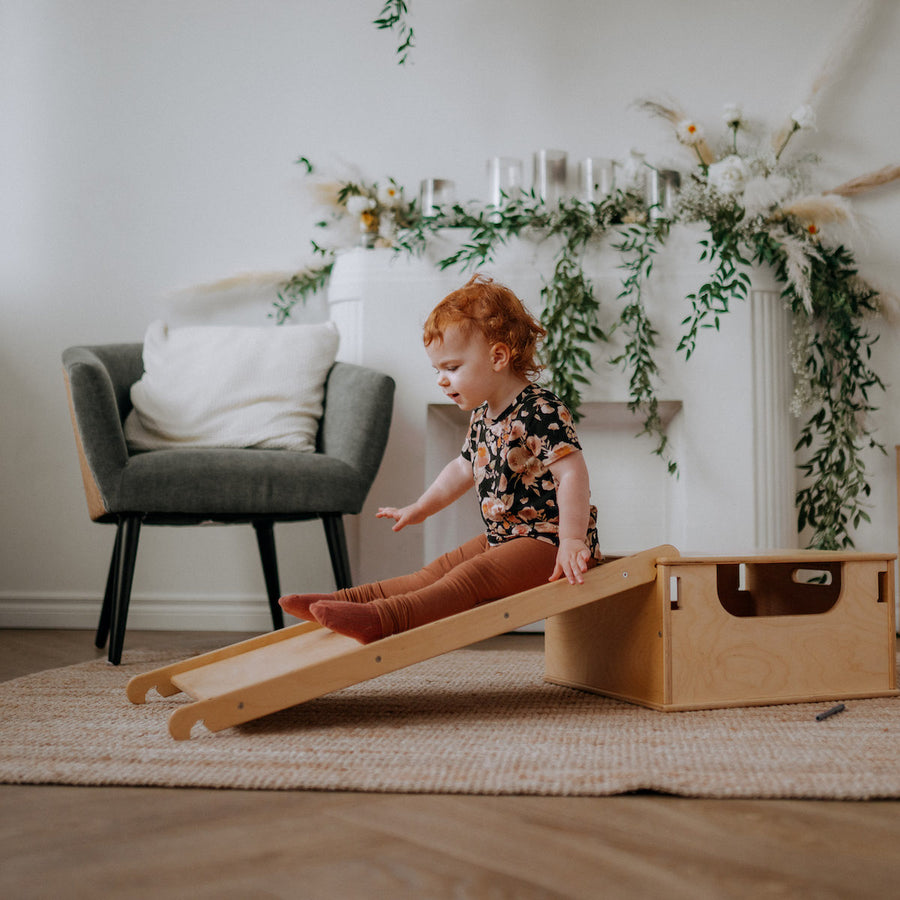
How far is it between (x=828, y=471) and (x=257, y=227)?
5.43 ft

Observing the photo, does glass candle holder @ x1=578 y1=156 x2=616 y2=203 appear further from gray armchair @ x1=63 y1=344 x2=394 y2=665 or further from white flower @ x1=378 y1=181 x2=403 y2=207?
gray armchair @ x1=63 y1=344 x2=394 y2=665

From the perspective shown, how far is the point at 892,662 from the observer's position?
1.43 m

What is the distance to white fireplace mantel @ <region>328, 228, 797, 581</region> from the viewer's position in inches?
91.2

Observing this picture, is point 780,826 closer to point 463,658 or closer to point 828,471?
point 463,658

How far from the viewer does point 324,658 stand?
1.19 m

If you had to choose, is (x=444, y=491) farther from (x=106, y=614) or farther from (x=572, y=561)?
(x=106, y=614)

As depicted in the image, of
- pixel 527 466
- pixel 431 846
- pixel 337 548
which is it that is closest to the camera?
pixel 431 846

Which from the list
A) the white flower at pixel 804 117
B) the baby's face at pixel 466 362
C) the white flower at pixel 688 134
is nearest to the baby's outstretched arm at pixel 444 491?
the baby's face at pixel 466 362

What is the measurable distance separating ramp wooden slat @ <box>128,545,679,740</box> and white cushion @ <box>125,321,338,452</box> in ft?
2.73

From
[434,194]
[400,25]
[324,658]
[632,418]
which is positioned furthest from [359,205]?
[324,658]

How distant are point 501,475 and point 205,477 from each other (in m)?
0.69

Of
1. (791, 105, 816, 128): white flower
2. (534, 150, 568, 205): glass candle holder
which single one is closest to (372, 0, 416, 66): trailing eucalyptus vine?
(534, 150, 568, 205): glass candle holder

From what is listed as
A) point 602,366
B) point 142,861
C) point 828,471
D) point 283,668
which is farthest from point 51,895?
point 828,471

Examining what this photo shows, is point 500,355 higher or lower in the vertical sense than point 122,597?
higher
